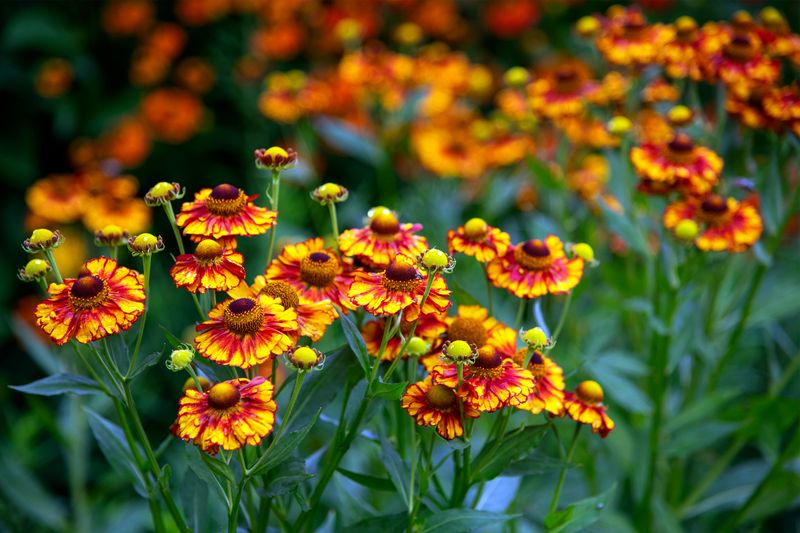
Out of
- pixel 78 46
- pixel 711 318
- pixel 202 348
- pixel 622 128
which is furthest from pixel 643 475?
pixel 78 46

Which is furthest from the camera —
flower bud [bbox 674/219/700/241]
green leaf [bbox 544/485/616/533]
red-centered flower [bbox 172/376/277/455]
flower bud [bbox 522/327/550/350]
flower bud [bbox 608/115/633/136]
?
flower bud [bbox 608/115/633/136]

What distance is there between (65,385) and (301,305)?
28 cm

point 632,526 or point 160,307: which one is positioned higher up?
point 632,526

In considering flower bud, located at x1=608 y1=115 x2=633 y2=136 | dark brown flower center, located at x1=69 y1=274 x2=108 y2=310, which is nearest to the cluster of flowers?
dark brown flower center, located at x1=69 y1=274 x2=108 y2=310

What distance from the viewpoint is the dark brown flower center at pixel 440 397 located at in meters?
0.80

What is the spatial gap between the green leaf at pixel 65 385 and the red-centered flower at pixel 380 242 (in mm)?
316

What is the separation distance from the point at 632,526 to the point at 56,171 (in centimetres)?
236

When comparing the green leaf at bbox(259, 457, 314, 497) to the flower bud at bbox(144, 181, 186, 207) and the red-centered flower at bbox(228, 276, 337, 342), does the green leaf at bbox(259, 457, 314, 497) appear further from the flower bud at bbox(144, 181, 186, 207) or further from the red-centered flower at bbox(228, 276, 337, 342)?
the flower bud at bbox(144, 181, 186, 207)

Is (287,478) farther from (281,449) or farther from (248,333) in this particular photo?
(248,333)

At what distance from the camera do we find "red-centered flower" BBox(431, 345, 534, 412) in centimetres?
77

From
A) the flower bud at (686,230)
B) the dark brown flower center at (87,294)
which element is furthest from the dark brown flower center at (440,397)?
the flower bud at (686,230)

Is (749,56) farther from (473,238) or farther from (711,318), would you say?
(473,238)

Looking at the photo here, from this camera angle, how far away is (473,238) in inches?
37.8

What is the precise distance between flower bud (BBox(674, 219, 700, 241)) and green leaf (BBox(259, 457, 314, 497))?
2.22 feet
